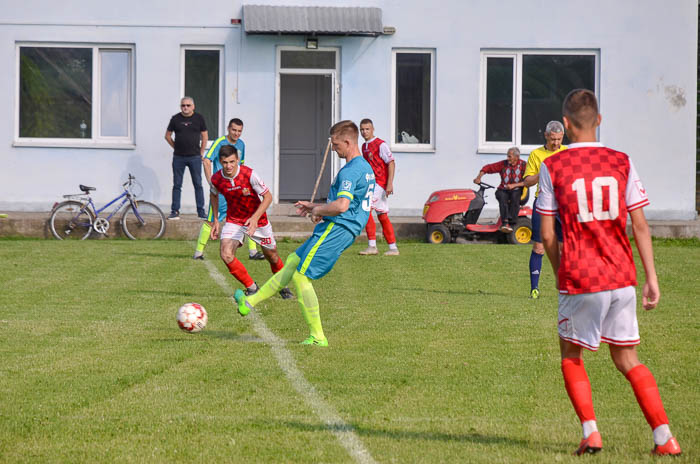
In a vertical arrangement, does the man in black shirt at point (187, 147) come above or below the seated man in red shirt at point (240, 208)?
above

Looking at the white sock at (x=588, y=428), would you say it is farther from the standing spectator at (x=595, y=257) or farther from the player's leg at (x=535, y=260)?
the player's leg at (x=535, y=260)

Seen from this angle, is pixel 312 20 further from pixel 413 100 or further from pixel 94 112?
pixel 94 112

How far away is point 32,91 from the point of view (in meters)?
20.4

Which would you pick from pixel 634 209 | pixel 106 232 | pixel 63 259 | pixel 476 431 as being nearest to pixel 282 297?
pixel 63 259

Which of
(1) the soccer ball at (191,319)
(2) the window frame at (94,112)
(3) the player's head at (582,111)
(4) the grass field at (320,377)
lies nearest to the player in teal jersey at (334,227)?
(4) the grass field at (320,377)

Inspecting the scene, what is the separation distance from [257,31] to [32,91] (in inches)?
184

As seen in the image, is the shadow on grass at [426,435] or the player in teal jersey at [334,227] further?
the player in teal jersey at [334,227]

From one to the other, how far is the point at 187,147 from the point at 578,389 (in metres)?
14.5

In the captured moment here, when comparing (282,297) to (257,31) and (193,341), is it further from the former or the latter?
(257,31)

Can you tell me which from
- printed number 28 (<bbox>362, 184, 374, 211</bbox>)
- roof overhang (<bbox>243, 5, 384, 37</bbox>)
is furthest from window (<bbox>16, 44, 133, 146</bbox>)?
printed number 28 (<bbox>362, 184, 374, 211</bbox>)

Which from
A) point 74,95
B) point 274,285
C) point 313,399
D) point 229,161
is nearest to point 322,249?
point 274,285

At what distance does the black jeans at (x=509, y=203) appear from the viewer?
17.9 meters

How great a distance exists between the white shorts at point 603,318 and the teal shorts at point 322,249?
131 inches

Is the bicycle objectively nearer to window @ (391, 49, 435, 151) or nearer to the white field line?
window @ (391, 49, 435, 151)
